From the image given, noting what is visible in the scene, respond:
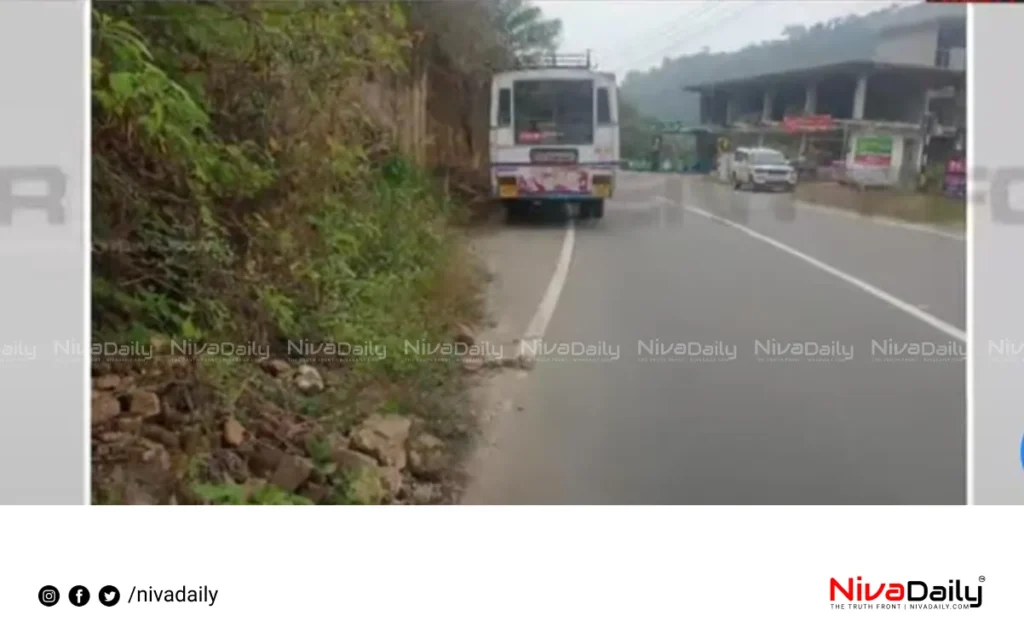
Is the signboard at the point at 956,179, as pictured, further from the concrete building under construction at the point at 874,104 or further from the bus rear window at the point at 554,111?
the bus rear window at the point at 554,111

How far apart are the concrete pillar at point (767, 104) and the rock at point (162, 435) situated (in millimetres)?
1480

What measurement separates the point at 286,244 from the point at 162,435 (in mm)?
497

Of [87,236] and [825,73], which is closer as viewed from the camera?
[87,236]

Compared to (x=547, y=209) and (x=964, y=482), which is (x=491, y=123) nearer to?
(x=547, y=209)

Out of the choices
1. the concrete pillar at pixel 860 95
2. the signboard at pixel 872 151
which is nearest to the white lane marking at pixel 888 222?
the signboard at pixel 872 151

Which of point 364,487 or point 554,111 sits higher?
point 554,111

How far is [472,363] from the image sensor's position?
289 cm

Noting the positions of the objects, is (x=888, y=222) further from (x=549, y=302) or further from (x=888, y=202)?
(x=549, y=302)

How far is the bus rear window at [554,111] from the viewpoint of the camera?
2.90 meters

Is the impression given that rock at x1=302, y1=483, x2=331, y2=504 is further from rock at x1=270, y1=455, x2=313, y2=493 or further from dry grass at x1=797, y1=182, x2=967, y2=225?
dry grass at x1=797, y1=182, x2=967, y2=225

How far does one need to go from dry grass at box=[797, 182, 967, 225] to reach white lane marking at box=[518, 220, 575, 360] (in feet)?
1.72
